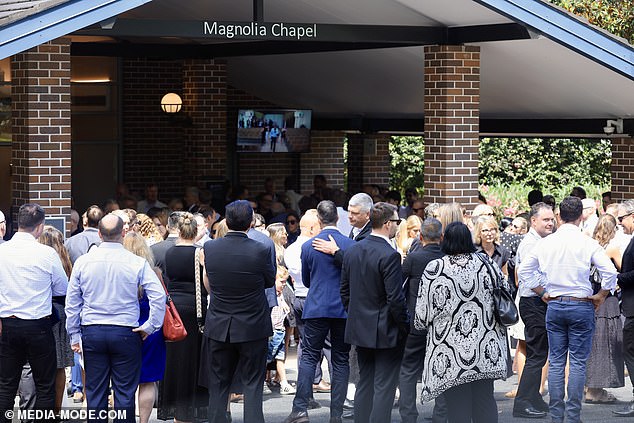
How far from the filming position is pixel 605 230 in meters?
9.88

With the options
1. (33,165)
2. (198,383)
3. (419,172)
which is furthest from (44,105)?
(419,172)

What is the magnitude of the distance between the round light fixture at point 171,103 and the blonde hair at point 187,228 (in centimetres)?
928

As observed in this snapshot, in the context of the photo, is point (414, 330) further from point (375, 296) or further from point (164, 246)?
point (164, 246)

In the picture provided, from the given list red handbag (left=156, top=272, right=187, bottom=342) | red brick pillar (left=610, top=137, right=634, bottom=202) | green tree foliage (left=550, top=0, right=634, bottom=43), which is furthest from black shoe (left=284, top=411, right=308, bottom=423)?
green tree foliage (left=550, top=0, right=634, bottom=43)

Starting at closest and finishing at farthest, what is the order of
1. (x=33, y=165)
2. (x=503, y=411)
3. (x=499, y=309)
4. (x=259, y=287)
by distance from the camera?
(x=499, y=309), (x=259, y=287), (x=503, y=411), (x=33, y=165)

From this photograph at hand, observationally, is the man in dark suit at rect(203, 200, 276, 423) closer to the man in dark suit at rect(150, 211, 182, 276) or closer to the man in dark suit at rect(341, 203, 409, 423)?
the man in dark suit at rect(341, 203, 409, 423)

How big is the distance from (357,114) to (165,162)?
334cm

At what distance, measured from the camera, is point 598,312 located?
10.2m

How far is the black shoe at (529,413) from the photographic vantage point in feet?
31.6

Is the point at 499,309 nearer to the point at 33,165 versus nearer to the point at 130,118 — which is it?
the point at 33,165

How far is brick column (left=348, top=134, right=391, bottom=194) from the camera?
67.3 feet

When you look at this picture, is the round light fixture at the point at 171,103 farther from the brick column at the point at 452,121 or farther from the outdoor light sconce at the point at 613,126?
the outdoor light sconce at the point at 613,126

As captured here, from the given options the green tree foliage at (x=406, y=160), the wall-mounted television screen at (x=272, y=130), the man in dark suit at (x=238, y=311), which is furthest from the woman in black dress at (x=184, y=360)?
the green tree foliage at (x=406, y=160)

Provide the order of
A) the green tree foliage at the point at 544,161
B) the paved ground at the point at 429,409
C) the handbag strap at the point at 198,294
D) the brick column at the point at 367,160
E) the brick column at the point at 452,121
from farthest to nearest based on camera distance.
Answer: the green tree foliage at the point at 544,161 < the brick column at the point at 367,160 < the brick column at the point at 452,121 < the paved ground at the point at 429,409 < the handbag strap at the point at 198,294
